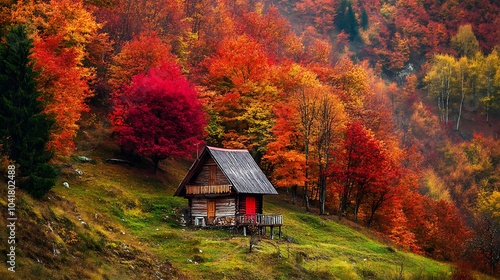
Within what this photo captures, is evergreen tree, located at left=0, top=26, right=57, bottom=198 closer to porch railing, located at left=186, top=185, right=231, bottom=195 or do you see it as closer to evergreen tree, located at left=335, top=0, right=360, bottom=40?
porch railing, located at left=186, top=185, right=231, bottom=195

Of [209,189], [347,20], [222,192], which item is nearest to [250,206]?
[222,192]

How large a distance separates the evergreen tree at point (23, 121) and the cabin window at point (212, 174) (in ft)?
56.3

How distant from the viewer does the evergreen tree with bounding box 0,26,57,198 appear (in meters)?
36.7

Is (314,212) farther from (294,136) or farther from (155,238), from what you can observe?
(155,238)

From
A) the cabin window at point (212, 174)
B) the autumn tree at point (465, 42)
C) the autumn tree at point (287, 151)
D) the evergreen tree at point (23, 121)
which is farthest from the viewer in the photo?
the autumn tree at point (465, 42)

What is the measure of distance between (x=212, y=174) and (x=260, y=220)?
5.62 meters

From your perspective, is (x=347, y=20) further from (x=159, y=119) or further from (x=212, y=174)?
(x=212, y=174)

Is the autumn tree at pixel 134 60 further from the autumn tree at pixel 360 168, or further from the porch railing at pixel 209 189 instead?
the autumn tree at pixel 360 168

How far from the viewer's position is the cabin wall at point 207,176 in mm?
52862

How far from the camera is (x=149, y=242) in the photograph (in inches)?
1727

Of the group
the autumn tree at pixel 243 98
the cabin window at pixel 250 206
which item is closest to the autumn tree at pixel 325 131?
the autumn tree at pixel 243 98

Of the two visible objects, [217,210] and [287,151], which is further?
[287,151]

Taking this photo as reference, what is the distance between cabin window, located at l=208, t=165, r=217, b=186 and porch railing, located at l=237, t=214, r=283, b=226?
12.7ft

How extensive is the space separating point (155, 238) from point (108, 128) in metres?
24.6
